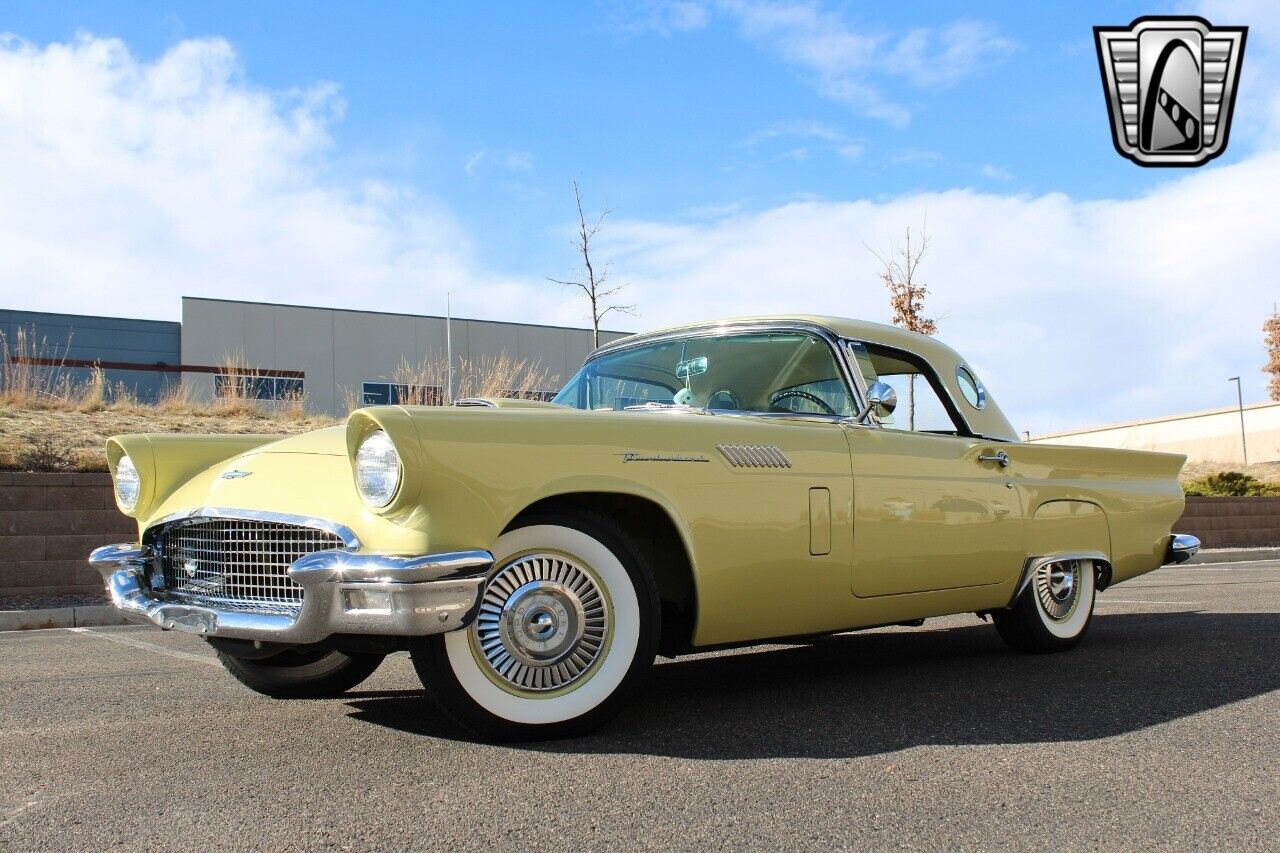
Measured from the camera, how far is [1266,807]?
2.50 meters

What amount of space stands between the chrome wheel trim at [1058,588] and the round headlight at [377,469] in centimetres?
320

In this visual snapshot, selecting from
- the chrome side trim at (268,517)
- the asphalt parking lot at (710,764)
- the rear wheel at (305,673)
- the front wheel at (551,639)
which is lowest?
the asphalt parking lot at (710,764)

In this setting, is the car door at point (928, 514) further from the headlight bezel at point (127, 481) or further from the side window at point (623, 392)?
the headlight bezel at point (127, 481)

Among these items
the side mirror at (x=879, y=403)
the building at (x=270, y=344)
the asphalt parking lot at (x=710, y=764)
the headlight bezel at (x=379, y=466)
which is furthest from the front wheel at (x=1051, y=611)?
the building at (x=270, y=344)

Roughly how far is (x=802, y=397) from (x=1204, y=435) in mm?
43311

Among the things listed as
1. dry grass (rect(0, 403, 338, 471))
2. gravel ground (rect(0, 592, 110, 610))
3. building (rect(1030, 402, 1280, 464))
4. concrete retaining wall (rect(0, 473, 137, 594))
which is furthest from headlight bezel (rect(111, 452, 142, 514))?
building (rect(1030, 402, 1280, 464))

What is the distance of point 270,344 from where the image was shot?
30766mm

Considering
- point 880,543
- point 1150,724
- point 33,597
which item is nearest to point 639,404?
point 880,543

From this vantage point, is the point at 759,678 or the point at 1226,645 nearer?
the point at 759,678

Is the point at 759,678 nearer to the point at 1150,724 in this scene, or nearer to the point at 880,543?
the point at 880,543

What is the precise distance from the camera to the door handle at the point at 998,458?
183 inches

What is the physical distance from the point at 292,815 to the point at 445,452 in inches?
39.5

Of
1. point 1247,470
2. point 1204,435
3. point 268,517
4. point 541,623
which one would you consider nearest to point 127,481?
point 268,517

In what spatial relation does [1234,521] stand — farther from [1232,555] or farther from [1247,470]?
[1247,470]
